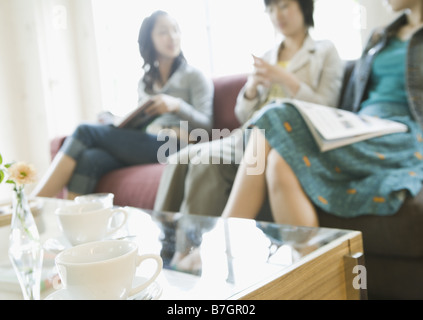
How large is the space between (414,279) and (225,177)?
1.97 ft

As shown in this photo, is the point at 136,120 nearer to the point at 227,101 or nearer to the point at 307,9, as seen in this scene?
the point at 227,101

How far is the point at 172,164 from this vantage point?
1.51 m

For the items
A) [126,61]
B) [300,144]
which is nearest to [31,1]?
[126,61]

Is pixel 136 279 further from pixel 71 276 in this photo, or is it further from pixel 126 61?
pixel 126 61

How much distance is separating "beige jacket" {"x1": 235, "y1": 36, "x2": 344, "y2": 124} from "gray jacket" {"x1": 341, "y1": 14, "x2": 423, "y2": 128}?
0.19ft

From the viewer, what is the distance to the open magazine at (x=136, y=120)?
Answer: 5.97 ft

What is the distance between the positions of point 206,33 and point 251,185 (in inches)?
76.8

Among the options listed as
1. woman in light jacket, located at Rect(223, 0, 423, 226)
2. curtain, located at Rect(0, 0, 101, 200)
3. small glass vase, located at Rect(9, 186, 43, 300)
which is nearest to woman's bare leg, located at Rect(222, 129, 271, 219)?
woman in light jacket, located at Rect(223, 0, 423, 226)

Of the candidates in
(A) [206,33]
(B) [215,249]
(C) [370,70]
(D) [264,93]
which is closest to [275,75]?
(D) [264,93]

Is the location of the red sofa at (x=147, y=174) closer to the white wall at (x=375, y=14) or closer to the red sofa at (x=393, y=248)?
the white wall at (x=375, y=14)

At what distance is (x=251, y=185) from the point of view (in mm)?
1104

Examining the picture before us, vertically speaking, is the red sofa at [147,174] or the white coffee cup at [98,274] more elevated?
the white coffee cup at [98,274]

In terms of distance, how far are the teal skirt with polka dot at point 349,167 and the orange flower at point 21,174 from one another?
59 centimetres

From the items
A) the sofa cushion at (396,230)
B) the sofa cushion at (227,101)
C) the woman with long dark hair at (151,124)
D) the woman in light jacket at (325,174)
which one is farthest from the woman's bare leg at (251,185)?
the sofa cushion at (227,101)
